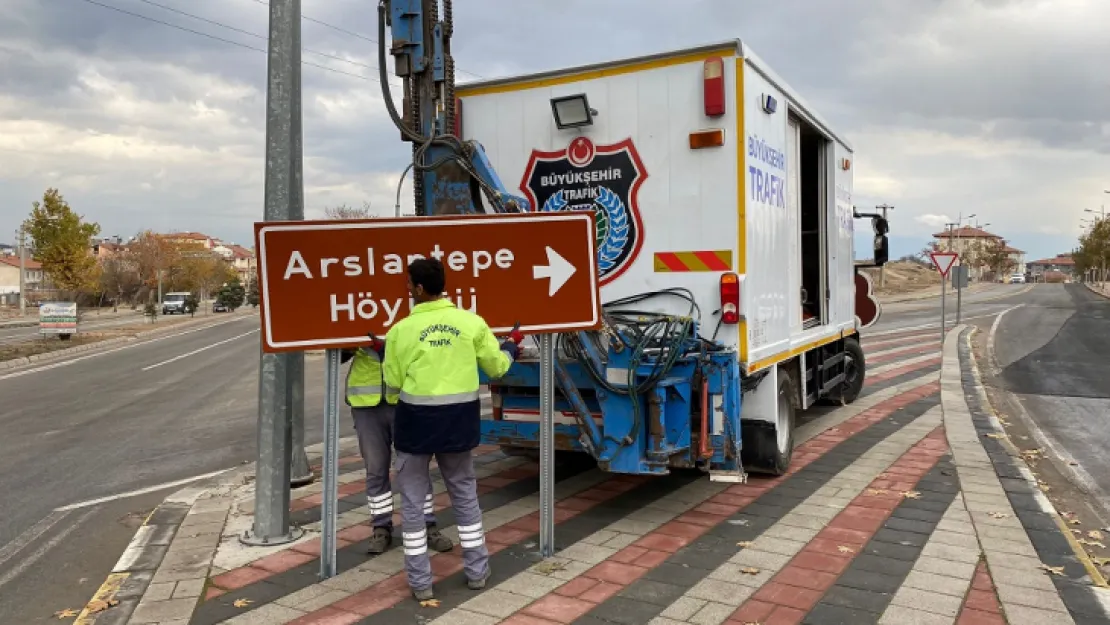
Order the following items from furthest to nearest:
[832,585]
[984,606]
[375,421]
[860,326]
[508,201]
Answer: [860,326] < [508,201] < [375,421] < [832,585] < [984,606]

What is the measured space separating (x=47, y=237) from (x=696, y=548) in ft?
123

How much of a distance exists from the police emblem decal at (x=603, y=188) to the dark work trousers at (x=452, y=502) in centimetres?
219

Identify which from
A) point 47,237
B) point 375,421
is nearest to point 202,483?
point 375,421

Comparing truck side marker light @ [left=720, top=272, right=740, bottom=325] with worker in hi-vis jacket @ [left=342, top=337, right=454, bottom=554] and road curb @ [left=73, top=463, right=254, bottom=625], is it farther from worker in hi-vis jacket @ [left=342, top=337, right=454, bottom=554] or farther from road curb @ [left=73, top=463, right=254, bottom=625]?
road curb @ [left=73, top=463, right=254, bottom=625]

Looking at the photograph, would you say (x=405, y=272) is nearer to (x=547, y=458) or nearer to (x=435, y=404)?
(x=435, y=404)

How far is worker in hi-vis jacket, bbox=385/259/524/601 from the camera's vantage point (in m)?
4.08

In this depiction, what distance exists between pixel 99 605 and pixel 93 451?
500cm

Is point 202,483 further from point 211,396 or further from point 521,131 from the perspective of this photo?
point 211,396

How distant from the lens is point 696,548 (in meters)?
4.90

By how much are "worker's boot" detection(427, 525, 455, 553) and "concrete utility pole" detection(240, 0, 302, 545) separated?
34.1 inches

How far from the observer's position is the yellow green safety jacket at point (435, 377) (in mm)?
4066

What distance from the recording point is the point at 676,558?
4727mm

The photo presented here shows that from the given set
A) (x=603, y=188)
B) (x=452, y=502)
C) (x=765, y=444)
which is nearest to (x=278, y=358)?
(x=452, y=502)

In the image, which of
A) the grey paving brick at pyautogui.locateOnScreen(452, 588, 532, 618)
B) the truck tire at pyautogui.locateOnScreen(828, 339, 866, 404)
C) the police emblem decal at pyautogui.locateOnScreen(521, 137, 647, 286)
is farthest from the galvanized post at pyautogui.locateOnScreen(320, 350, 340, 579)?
the truck tire at pyautogui.locateOnScreen(828, 339, 866, 404)
